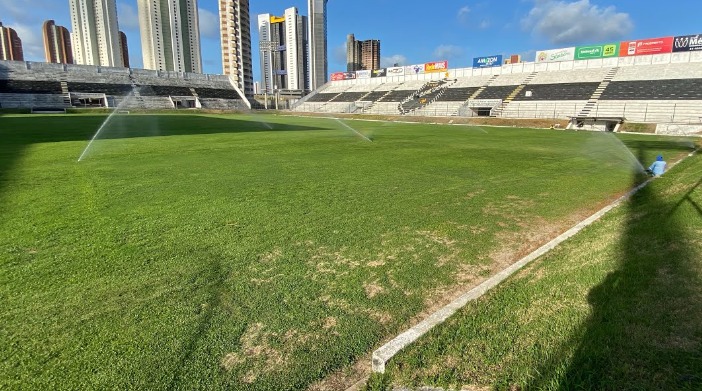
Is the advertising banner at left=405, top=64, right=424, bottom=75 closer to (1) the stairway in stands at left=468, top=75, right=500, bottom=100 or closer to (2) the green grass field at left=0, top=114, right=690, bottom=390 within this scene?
(1) the stairway in stands at left=468, top=75, right=500, bottom=100

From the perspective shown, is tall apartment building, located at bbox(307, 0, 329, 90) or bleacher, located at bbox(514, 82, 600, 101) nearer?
bleacher, located at bbox(514, 82, 600, 101)

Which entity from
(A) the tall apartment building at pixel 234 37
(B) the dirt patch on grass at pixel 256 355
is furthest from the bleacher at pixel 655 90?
(A) the tall apartment building at pixel 234 37

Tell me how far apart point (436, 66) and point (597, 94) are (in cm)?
3289

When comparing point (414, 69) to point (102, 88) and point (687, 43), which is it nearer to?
point (687, 43)

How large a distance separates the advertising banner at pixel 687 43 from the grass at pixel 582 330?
58.8m

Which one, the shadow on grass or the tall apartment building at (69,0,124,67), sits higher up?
the tall apartment building at (69,0,124,67)

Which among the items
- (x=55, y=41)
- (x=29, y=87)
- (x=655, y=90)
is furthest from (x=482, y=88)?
→ (x=55, y=41)

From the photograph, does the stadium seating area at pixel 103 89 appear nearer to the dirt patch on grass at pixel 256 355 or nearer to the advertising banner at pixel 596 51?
A: the advertising banner at pixel 596 51

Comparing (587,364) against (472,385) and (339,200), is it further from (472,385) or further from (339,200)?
(339,200)

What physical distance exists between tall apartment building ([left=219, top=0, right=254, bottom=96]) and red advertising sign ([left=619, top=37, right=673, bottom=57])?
3722 inches

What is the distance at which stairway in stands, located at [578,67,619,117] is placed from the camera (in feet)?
143

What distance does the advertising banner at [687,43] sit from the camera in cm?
4562

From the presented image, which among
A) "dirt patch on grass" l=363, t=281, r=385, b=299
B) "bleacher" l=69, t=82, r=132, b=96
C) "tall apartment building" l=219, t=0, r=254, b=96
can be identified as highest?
"tall apartment building" l=219, t=0, r=254, b=96

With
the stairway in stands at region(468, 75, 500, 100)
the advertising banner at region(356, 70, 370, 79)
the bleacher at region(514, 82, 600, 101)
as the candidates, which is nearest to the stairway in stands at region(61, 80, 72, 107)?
the advertising banner at region(356, 70, 370, 79)
